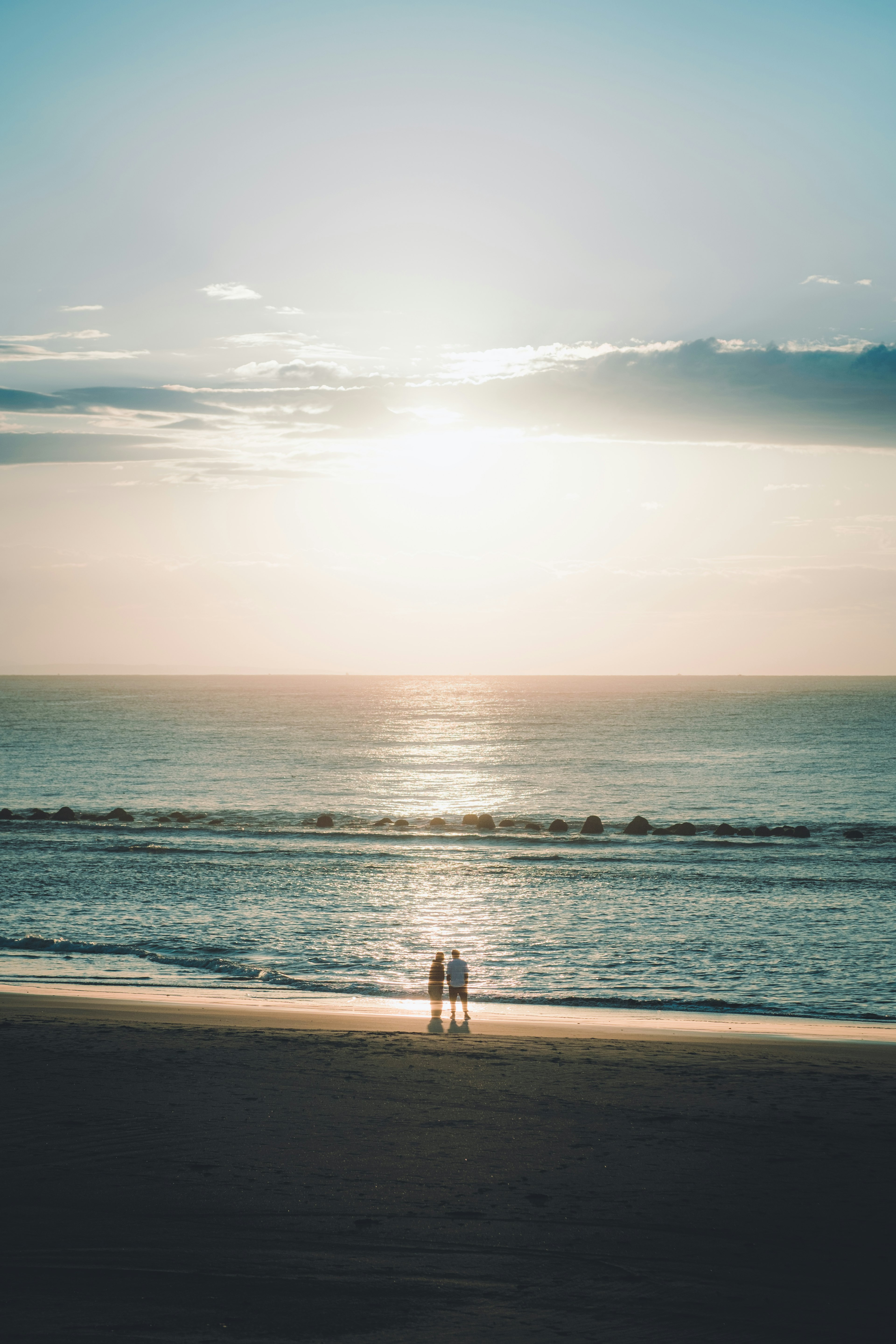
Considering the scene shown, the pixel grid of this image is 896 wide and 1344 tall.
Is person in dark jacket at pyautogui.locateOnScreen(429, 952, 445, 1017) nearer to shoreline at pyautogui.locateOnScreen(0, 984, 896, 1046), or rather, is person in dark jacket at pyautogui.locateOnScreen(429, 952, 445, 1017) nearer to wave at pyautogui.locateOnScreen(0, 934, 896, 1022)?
shoreline at pyautogui.locateOnScreen(0, 984, 896, 1046)

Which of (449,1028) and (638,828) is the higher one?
(638,828)

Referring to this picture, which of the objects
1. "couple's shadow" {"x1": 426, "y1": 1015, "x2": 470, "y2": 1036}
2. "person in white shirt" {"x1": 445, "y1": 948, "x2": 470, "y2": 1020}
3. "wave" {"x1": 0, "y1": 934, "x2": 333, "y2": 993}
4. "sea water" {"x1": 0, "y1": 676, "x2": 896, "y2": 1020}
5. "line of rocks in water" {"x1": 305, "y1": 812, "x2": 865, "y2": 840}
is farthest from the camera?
"line of rocks in water" {"x1": 305, "y1": 812, "x2": 865, "y2": 840}

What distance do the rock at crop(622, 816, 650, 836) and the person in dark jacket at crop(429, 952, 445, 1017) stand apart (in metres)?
29.7

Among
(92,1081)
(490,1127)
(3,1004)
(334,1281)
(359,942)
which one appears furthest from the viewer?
(359,942)

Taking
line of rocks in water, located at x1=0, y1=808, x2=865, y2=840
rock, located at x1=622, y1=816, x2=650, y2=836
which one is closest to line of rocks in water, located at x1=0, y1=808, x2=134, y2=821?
line of rocks in water, located at x1=0, y1=808, x2=865, y2=840

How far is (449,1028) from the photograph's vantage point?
58.7 feet

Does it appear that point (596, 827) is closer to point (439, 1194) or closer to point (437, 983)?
point (437, 983)

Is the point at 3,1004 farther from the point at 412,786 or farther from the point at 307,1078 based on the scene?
the point at 412,786

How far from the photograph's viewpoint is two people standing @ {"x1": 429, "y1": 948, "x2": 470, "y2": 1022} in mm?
19047

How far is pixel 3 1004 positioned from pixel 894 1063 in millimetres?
16640

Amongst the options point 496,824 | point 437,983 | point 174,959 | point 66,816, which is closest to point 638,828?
point 496,824

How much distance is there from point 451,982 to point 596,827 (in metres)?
32.1

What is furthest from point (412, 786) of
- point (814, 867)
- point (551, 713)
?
point (551, 713)

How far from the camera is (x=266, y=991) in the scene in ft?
70.3
